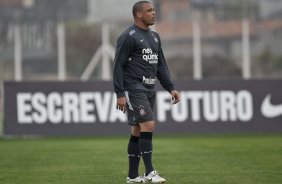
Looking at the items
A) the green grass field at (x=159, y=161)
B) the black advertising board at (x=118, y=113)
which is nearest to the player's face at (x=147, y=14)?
the green grass field at (x=159, y=161)

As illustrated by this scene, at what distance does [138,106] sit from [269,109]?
36.7 feet

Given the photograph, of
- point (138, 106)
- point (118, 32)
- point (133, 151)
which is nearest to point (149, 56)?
point (138, 106)

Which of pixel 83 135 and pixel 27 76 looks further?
pixel 27 76

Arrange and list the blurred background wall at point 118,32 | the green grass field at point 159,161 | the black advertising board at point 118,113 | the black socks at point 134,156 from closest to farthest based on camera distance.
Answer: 1. the black socks at point 134,156
2. the green grass field at point 159,161
3. the black advertising board at point 118,113
4. the blurred background wall at point 118,32

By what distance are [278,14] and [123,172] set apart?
23632 millimetres

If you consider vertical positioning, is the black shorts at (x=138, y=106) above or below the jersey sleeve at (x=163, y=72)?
below

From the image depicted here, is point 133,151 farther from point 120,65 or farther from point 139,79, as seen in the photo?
point 120,65

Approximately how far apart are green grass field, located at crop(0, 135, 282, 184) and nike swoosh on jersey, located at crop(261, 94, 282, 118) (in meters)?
1.07

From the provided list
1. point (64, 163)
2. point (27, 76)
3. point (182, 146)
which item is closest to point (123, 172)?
point (64, 163)

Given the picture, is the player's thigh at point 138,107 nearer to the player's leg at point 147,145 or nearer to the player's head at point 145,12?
the player's leg at point 147,145

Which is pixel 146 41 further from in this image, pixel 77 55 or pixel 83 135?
pixel 77 55

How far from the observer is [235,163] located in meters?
11.8

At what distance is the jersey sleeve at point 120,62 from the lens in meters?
9.37

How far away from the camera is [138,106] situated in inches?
371
